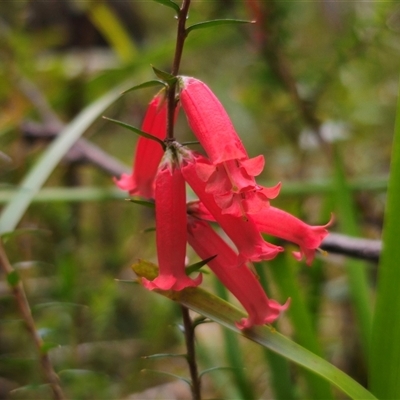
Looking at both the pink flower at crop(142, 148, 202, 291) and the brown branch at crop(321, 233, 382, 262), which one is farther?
the brown branch at crop(321, 233, 382, 262)

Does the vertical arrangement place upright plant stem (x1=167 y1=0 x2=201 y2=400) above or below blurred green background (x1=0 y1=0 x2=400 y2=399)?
below

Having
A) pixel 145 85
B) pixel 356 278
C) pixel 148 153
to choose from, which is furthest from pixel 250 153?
pixel 145 85

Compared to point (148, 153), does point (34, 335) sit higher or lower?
lower

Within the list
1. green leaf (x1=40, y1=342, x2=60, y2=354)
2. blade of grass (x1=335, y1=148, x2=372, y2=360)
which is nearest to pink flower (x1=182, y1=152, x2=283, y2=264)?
green leaf (x1=40, y1=342, x2=60, y2=354)

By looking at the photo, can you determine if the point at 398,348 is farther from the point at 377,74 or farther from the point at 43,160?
the point at 377,74

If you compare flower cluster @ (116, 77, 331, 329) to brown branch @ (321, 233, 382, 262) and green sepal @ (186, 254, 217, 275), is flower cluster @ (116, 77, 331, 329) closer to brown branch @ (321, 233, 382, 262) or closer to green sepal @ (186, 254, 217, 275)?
green sepal @ (186, 254, 217, 275)

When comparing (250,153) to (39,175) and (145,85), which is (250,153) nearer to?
(39,175)
